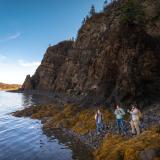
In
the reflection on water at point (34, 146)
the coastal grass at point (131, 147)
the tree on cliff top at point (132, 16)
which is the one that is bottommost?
the reflection on water at point (34, 146)

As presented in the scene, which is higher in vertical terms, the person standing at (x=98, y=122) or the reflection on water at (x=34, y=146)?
the person standing at (x=98, y=122)

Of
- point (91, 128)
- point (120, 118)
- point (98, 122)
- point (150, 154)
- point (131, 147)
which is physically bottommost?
point (91, 128)

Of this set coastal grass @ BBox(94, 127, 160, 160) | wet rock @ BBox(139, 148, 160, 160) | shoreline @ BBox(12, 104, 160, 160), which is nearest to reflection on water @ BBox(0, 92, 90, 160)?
shoreline @ BBox(12, 104, 160, 160)

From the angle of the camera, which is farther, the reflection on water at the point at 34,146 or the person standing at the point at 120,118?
the person standing at the point at 120,118

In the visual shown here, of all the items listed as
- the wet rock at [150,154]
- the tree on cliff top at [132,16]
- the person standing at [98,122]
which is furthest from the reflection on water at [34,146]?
the tree on cliff top at [132,16]

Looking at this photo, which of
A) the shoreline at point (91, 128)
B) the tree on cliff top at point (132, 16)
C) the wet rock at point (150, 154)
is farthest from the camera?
the tree on cliff top at point (132, 16)

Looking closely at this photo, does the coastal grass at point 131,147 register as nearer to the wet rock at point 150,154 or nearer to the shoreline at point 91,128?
the shoreline at point 91,128

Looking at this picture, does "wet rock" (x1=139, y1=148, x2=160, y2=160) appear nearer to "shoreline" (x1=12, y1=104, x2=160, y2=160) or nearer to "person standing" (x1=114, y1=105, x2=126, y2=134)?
"shoreline" (x1=12, y1=104, x2=160, y2=160)

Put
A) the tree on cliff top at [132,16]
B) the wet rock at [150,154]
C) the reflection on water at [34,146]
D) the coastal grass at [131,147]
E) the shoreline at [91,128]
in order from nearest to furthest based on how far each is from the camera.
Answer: the wet rock at [150,154] → the coastal grass at [131,147] → the shoreline at [91,128] → the reflection on water at [34,146] → the tree on cliff top at [132,16]

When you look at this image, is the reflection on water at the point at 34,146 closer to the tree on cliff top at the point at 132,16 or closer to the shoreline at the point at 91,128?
the shoreline at the point at 91,128

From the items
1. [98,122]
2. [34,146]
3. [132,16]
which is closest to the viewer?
[98,122]

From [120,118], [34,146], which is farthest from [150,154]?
[34,146]

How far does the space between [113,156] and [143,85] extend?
82.0ft

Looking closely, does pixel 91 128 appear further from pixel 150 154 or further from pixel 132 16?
pixel 132 16
